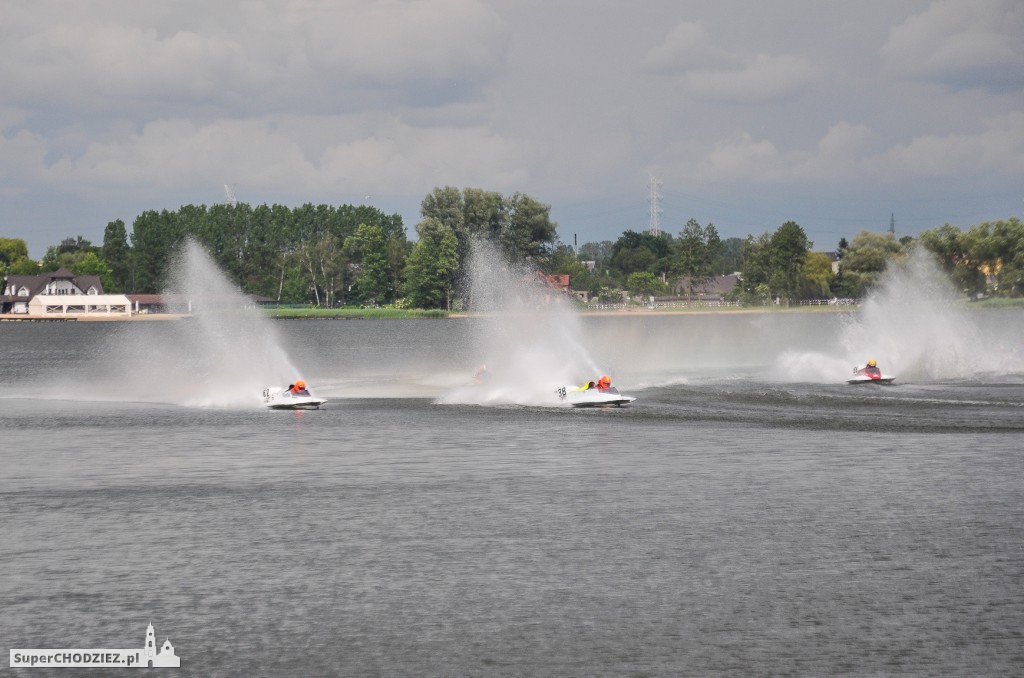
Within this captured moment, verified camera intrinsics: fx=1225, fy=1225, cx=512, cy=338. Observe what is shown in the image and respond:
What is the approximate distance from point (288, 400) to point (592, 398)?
14.7m

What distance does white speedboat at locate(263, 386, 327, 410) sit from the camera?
59344 mm

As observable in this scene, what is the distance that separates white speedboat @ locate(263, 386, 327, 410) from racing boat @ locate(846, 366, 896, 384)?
29.5m

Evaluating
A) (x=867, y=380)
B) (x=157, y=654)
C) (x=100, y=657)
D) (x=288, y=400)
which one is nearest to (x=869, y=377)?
(x=867, y=380)

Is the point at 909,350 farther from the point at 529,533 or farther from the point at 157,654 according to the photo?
the point at 157,654

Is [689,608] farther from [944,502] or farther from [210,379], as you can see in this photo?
[210,379]

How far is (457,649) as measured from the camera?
21438 millimetres

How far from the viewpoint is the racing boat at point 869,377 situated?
67.8 m

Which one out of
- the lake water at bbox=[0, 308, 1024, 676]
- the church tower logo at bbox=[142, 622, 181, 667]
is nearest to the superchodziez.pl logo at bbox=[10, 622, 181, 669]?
the church tower logo at bbox=[142, 622, 181, 667]

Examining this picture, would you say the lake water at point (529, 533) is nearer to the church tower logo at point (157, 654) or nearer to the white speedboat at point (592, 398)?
the church tower logo at point (157, 654)

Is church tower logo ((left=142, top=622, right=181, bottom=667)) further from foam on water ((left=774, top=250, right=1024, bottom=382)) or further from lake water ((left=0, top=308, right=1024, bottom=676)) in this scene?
foam on water ((left=774, top=250, right=1024, bottom=382))

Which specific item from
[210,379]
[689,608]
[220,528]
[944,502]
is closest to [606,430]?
[944,502]

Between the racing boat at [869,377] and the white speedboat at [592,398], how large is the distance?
15.8m

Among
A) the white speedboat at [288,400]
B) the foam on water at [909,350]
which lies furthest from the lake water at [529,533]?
the foam on water at [909,350]

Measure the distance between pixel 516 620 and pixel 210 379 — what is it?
205 feet
